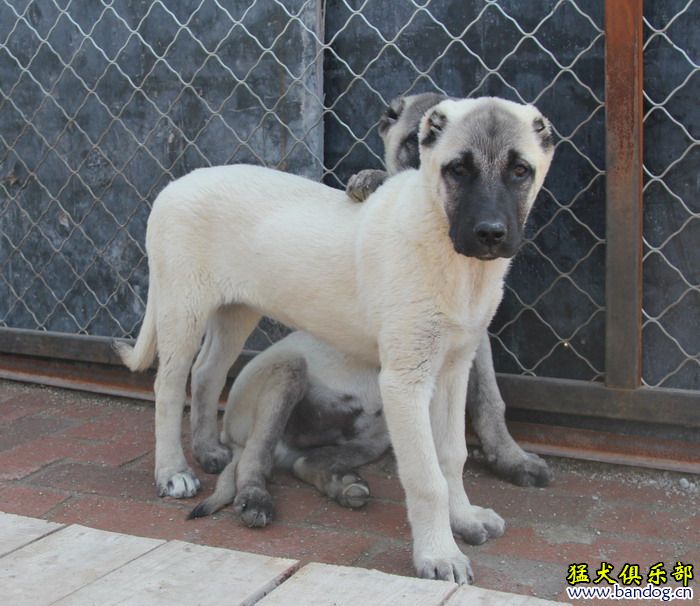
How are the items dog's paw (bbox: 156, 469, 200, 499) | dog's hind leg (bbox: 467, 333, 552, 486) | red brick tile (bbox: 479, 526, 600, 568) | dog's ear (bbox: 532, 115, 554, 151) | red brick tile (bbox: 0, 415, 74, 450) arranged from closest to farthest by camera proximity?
dog's ear (bbox: 532, 115, 554, 151) → red brick tile (bbox: 479, 526, 600, 568) → dog's paw (bbox: 156, 469, 200, 499) → dog's hind leg (bbox: 467, 333, 552, 486) → red brick tile (bbox: 0, 415, 74, 450)

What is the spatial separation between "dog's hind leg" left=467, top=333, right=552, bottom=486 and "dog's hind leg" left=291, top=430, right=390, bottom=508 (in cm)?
40

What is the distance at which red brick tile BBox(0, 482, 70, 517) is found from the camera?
322 cm

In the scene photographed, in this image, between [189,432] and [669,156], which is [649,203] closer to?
[669,156]

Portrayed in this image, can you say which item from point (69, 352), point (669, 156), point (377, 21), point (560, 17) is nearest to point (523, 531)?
point (669, 156)

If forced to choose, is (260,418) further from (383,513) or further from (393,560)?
(393,560)

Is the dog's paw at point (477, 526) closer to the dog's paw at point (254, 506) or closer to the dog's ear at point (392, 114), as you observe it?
the dog's paw at point (254, 506)

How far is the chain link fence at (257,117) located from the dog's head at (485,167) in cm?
92

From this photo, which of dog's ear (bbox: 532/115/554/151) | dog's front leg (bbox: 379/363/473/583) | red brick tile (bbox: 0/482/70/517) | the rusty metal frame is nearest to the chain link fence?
the rusty metal frame

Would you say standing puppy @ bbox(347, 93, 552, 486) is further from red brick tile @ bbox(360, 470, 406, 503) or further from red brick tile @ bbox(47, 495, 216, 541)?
red brick tile @ bbox(47, 495, 216, 541)

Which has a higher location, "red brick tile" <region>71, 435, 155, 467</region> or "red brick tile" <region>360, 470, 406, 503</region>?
"red brick tile" <region>360, 470, 406, 503</region>

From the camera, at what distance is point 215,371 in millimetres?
3691

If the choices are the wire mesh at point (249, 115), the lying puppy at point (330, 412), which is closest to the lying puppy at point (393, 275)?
the lying puppy at point (330, 412)

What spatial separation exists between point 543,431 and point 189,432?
5.14ft

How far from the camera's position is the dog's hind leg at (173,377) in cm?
340
